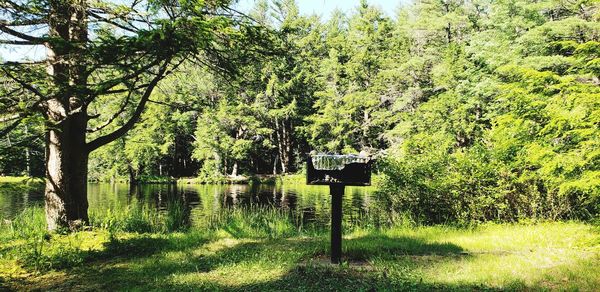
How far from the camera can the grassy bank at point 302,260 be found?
490cm

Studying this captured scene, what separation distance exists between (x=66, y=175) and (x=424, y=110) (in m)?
25.7

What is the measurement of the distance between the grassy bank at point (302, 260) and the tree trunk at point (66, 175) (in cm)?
50

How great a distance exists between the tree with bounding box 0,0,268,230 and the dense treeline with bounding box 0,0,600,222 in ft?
2.51

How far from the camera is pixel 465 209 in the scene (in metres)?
9.62

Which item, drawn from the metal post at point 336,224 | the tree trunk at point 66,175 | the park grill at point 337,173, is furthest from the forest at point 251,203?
the park grill at point 337,173

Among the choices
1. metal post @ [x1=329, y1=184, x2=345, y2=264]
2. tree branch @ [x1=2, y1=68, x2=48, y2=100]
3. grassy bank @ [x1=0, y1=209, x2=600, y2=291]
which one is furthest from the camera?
metal post @ [x1=329, y1=184, x2=345, y2=264]

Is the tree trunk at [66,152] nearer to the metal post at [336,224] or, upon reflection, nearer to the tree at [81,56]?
the tree at [81,56]

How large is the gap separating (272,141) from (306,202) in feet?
81.8

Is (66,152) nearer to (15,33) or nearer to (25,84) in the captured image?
(15,33)

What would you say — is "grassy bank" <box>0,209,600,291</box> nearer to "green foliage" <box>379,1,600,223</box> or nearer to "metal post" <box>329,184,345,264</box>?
"metal post" <box>329,184,345,264</box>

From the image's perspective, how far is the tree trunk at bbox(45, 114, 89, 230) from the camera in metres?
7.35

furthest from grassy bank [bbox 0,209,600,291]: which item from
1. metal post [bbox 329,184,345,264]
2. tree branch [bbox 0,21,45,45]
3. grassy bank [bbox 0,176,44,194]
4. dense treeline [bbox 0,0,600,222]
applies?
tree branch [bbox 0,21,45,45]

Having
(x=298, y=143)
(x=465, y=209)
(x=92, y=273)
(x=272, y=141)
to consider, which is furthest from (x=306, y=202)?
(x=298, y=143)

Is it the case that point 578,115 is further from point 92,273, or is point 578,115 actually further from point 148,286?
point 92,273
